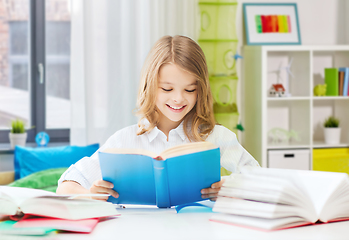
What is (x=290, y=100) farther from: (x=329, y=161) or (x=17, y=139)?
(x=17, y=139)

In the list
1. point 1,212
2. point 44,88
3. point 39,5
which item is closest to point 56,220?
point 1,212

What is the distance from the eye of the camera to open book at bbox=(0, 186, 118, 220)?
707 mm

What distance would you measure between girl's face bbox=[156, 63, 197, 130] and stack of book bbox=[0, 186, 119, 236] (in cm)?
53

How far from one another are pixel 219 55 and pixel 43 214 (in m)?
2.27

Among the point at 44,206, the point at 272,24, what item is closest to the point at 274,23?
the point at 272,24

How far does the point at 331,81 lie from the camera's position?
2926 millimetres

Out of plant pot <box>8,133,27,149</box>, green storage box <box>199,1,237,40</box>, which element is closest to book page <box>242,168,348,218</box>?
green storage box <box>199,1,237,40</box>

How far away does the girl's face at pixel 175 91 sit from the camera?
1201 mm

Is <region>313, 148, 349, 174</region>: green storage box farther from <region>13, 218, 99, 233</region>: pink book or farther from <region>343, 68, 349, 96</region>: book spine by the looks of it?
<region>13, 218, 99, 233</region>: pink book

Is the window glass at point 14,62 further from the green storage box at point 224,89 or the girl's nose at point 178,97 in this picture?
the girl's nose at point 178,97

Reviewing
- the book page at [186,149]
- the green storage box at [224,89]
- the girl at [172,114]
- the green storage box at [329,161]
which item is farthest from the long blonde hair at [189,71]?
the green storage box at [329,161]

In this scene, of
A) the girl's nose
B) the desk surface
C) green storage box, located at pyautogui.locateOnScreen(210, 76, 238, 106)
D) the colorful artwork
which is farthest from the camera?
the colorful artwork

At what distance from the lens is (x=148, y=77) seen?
49.9 inches

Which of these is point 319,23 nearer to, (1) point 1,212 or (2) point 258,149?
(2) point 258,149
